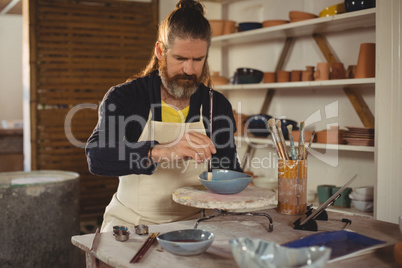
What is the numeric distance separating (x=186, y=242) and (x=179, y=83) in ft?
3.39

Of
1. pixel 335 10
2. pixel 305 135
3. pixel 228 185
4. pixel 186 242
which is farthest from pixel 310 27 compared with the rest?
pixel 186 242

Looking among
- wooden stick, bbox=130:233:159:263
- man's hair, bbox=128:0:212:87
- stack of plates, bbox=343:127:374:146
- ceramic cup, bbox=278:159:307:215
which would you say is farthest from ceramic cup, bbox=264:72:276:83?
wooden stick, bbox=130:233:159:263

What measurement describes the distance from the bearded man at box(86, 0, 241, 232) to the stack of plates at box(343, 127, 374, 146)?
1261 millimetres

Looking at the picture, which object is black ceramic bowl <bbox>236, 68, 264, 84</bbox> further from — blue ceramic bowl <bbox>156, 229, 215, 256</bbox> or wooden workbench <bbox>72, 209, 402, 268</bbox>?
blue ceramic bowl <bbox>156, 229, 215, 256</bbox>

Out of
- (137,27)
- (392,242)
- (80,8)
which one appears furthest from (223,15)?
(392,242)

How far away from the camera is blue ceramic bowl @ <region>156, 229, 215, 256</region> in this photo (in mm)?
1465

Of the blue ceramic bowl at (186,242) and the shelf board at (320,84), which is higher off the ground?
the shelf board at (320,84)

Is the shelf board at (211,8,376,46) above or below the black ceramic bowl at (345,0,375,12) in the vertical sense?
below

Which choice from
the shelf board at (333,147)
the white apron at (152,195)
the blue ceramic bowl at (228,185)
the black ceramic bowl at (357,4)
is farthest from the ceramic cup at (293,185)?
the black ceramic bowl at (357,4)

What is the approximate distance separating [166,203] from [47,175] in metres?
1.73

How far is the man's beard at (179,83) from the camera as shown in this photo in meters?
2.32

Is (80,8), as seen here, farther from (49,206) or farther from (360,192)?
(360,192)

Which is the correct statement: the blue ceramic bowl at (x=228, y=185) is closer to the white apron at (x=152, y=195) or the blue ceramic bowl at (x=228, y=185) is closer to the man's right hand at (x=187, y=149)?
the man's right hand at (x=187, y=149)

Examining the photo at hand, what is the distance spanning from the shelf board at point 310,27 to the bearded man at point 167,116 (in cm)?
137
